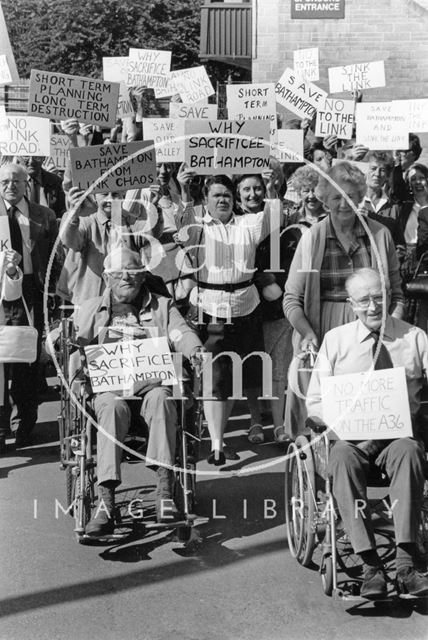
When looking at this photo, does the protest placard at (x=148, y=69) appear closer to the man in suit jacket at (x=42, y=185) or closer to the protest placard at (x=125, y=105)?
the protest placard at (x=125, y=105)

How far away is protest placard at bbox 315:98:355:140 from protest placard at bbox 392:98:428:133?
0.43m

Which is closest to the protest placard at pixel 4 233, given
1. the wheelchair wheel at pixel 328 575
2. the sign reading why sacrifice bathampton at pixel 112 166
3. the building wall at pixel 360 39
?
the sign reading why sacrifice bathampton at pixel 112 166

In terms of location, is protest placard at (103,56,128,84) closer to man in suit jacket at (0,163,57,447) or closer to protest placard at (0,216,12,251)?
man in suit jacket at (0,163,57,447)

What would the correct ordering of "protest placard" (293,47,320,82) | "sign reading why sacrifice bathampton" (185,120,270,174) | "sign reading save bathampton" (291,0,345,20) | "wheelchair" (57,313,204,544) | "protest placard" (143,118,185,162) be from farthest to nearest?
"sign reading save bathampton" (291,0,345,20) → "protest placard" (293,47,320,82) → "protest placard" (143,118,185,162) → "sign reading why sacrifice bathampton" (185,120,270,174) → "wheelchair" (57,313,204,544)

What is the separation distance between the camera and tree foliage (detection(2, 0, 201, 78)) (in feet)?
96.1

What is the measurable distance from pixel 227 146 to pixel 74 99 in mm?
1434

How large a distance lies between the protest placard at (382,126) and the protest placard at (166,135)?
1866 mm

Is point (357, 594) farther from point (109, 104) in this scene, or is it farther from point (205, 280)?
point (109, 104)

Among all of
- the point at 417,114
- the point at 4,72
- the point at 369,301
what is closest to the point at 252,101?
the point at 417,114

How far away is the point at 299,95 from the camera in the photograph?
391 inches

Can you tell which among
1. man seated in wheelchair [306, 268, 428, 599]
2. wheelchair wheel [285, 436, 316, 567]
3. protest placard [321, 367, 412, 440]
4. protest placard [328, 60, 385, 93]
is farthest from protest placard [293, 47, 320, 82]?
protest placard [321, 367, 412, 440]

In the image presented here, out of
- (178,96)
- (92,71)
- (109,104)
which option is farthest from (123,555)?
(92,71)

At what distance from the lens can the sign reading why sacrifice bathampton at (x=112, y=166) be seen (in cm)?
701

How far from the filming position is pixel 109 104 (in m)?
8.40
